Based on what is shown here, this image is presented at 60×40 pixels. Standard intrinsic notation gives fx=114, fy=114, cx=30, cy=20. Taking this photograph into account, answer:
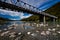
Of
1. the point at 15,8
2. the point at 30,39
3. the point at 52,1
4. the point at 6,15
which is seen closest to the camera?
the point at 30,39

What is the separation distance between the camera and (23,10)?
3.47 metres

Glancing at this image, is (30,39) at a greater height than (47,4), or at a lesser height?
lesser

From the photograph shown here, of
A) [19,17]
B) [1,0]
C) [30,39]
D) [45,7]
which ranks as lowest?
[30,39]

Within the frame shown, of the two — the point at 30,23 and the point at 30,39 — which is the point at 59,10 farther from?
the point at 30,39

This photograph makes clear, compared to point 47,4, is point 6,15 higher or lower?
lower

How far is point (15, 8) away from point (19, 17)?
1.23 m

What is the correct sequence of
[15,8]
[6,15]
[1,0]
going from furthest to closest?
[15,8], [1,0], [6,15]

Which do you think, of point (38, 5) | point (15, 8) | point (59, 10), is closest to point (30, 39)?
point (38, 5)

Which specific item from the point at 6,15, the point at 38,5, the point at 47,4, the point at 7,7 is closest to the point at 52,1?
the point at 47,4

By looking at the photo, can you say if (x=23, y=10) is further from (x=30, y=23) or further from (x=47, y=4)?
(x=47, y=4)

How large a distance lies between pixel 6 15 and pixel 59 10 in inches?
46.3

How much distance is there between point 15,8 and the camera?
10.2 ft

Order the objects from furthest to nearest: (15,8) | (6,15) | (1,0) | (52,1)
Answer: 1. (15,8)
2. (1,0)
3. (52,1)
4. (6,15)

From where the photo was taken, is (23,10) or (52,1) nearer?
(52,1)
